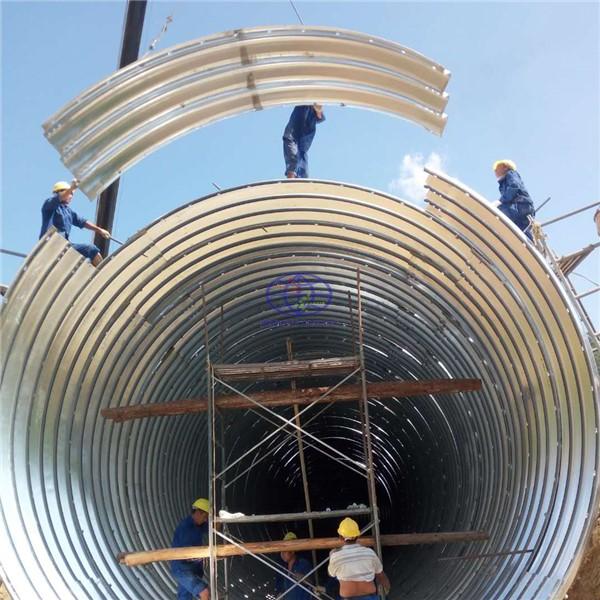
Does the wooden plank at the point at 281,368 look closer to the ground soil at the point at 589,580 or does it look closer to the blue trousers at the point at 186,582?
the blue trousers at the point at 186,582

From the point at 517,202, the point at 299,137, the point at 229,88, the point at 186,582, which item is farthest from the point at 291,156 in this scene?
the point at 186,582

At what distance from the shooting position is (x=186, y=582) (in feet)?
24.0

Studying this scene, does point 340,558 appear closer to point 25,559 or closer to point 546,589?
point 546,589

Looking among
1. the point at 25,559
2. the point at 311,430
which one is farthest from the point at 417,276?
the point at 311,430

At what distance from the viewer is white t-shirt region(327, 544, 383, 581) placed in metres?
6.49

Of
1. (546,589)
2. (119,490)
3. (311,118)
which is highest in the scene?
(311,118)

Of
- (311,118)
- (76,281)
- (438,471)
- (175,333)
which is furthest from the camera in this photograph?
Result: (438,471)

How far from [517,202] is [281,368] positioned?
402cm

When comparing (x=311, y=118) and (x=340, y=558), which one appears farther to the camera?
(x=311, y=118)

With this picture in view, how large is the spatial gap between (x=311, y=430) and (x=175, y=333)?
689 cm

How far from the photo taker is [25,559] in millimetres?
5973

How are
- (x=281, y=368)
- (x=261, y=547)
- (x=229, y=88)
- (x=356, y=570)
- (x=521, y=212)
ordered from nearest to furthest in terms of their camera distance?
(x=356, y=570)
(x=229, y=88)
(x=261, y=547)
(x=281, y=368)
(x=521, y=212)

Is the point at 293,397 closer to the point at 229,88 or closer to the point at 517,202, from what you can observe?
the point at 229,88

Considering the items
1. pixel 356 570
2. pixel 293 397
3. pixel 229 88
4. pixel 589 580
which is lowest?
pixel 589 580
